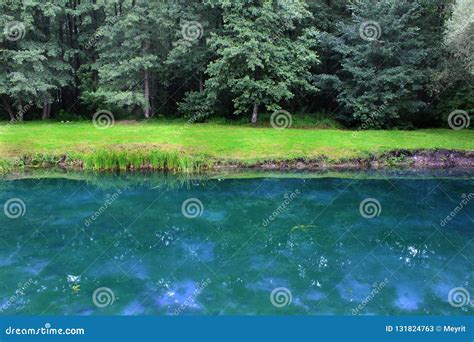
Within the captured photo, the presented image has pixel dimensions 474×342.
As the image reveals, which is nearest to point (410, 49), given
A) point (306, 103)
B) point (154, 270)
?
point (306, 103)

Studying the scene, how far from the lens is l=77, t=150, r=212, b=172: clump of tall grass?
1933 centimetres

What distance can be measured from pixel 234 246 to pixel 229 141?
10.7 metres

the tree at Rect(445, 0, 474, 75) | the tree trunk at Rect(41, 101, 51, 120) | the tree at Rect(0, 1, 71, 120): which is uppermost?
the tree at Rect(445, 0, 474, 75)

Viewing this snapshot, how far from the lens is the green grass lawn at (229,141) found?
2041 cm

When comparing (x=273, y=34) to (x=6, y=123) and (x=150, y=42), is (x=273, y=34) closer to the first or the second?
(x=150, y=42)

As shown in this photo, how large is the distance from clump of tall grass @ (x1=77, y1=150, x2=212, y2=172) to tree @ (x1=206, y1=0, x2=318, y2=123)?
6851mm

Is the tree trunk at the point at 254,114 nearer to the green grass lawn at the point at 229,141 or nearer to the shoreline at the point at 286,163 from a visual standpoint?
the green grass lawn at the point at 229,141

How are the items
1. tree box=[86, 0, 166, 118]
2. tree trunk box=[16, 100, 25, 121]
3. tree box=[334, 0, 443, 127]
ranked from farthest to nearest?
tree trunk box=[16, 100, 25, 121], tree box=[86, 0, 166, 118], tree box=[334, 0, 443, 127]

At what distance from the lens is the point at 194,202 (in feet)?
50.6

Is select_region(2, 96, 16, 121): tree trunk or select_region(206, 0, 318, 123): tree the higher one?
select_region(206, 0, 318, 123): tree

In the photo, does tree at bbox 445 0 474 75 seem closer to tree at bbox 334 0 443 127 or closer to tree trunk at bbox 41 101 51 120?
tree at bbox 334 0 443 127

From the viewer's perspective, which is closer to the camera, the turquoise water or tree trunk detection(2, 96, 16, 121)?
the turquoise water

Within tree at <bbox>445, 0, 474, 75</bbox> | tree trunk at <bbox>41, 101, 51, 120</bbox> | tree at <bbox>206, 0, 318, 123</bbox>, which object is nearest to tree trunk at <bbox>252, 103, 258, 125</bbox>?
tree at <bbox>206, 0, 318, 123</bbox>

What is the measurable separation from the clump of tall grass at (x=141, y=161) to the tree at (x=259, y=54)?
270 inches
